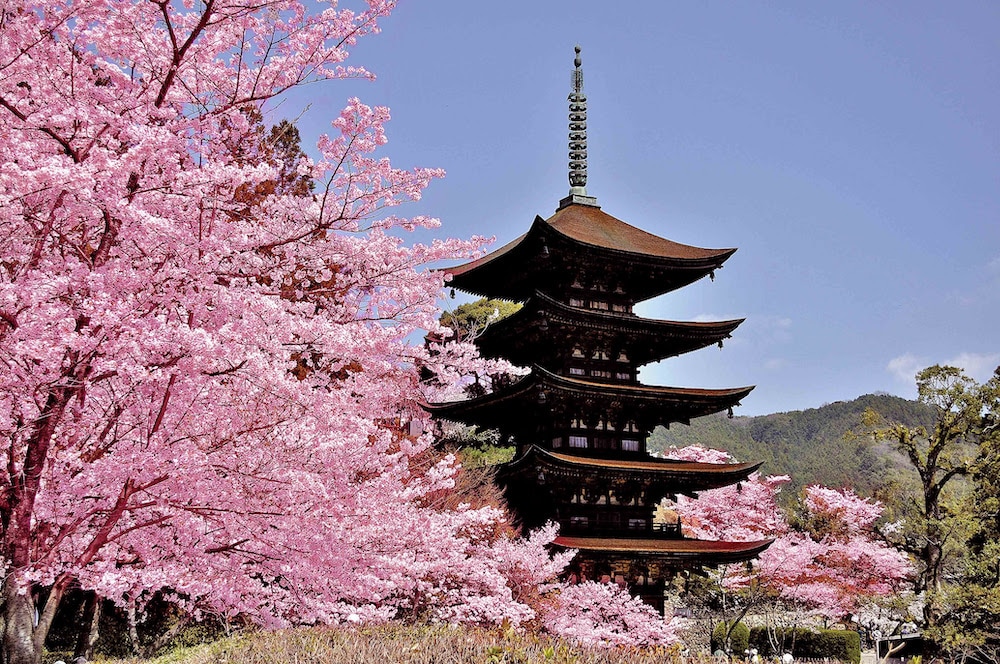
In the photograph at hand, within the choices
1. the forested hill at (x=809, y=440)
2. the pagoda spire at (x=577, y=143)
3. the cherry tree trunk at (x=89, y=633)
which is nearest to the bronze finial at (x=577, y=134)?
the pagoda spire at (x=577, y=143)

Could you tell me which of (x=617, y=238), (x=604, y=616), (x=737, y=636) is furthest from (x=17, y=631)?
(x=737, y=636)

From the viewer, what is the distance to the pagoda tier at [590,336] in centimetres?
1941

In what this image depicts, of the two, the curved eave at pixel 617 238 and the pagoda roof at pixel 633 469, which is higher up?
the curved eave at pixel 617 238

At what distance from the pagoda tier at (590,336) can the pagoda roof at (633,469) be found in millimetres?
2356

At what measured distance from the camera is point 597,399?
19.6 meters

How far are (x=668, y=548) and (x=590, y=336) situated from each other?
525 cm

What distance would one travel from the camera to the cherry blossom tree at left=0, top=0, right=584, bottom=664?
5.39 metres

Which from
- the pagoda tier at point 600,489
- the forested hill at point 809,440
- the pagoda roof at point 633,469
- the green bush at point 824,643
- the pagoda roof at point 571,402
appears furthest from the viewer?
the forested hill at point 809,440

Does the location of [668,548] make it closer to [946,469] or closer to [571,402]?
[571,402]

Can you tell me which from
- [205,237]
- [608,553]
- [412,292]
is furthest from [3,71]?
[608,553]

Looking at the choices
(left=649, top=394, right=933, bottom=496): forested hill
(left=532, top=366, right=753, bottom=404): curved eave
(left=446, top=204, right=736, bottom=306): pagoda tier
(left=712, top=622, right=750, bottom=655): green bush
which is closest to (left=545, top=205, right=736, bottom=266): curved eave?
(left=446, top=204, right=736, bottom=306): pagoda tier

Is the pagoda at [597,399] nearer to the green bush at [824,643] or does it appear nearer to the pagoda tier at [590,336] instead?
the pagoda tier at [590,336]

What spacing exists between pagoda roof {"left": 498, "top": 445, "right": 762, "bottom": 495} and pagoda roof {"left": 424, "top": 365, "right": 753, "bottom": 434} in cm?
116

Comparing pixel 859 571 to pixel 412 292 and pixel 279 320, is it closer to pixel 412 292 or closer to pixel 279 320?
pixel 412 292
